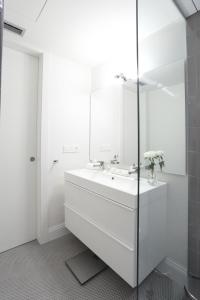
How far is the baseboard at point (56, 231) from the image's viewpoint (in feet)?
6.81

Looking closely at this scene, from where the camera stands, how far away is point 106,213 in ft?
4.71

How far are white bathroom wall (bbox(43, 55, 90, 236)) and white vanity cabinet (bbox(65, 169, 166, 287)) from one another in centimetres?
52

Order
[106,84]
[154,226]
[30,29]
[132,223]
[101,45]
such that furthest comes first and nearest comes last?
1. [106,84]
2. [101,45]
3. [30,29]
4. [154,226]
5. [132,223]

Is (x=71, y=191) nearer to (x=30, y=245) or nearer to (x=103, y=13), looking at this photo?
(x=30, y=245)

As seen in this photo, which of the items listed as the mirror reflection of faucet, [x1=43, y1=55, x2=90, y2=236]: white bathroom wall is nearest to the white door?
[x1=43, y1=55, x2=90, y2=236]: white bathroom wall

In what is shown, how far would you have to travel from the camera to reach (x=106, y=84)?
7.20 feet

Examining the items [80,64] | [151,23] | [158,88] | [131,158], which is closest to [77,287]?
[131,158]

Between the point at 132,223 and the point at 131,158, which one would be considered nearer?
the point at 132,223

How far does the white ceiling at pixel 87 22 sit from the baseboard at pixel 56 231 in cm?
221

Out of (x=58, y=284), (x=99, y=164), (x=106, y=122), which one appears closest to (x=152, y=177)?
(x=99, y=164)

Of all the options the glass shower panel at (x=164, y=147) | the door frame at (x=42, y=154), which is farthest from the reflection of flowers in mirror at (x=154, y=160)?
the door frame at (x=42, y=154)

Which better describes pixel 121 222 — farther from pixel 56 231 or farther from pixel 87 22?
pixel 87 22

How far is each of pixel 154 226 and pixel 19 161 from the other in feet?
5.31

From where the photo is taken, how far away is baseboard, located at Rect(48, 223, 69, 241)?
208 cm
